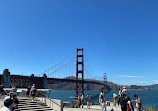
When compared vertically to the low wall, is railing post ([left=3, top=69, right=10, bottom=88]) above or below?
above

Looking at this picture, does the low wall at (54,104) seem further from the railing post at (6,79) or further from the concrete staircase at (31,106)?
the railing post at (6,79)

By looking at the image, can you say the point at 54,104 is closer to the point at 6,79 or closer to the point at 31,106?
the point at 31,106

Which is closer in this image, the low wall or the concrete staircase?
the concrete staircase

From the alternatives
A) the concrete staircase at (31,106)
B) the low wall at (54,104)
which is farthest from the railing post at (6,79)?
the low wall at (54,104)

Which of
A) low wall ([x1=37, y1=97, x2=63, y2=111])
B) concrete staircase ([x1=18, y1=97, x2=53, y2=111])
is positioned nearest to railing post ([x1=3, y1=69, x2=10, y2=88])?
concrete staircase ([x1=18, y1=97, x2=53, y2=111])

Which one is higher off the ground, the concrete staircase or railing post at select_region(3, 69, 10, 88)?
railing post at select_region(3, 69, 10, 88)

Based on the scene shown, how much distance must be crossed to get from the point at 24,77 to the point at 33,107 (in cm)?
4040

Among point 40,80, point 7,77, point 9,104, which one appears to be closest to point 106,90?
point 40,80

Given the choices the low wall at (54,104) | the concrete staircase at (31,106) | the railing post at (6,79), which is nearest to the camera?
the concrete staircase at (31,106)

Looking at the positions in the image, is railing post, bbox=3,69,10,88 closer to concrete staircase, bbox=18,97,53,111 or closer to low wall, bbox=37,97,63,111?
concrete staircase, bbox=18,97,53,111

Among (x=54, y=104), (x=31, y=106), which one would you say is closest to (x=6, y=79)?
(x=31, y=106)

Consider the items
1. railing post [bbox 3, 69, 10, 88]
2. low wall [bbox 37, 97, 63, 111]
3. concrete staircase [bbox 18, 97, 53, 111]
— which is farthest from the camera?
railing post [bbox 3, 69, 10, 88]

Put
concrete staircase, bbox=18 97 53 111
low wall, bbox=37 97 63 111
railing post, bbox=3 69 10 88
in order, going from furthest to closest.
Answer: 1. railing post, bbox=3 69 10 88
2. low wall, bbox=37 97 63 111
3. concrete staircase, bbox=18 97 53 111

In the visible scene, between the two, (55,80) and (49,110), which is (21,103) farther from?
(55,80)
